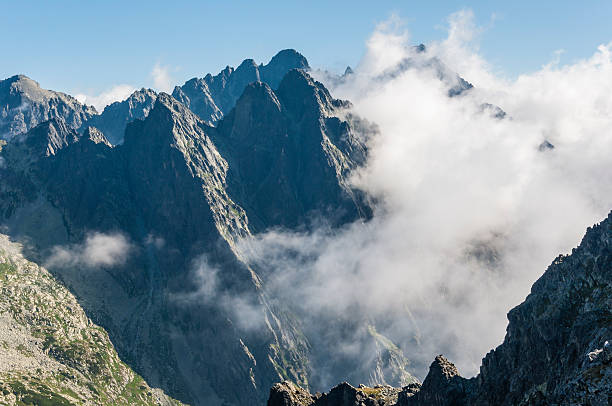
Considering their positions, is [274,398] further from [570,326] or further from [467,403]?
[570,326]

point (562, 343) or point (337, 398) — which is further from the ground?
point (337, 398)

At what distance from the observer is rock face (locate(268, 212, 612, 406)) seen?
60094mm

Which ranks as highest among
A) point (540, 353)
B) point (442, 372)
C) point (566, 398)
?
point (442, 372)

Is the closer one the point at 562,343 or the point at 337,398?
the point at 562,343

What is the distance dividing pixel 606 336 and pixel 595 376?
42.0 feet

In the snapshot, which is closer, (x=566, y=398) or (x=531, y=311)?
(x=566, y=398)

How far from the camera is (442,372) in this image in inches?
5325

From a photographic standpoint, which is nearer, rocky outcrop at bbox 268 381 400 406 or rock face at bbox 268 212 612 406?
rock face at bbox 268 212 612 406

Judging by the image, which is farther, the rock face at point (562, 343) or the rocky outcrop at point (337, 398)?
the rocky outcrop at point (337, 398)

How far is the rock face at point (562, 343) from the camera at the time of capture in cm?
6009

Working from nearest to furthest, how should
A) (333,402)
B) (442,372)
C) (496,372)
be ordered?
(496,372) < (442,372) < (333,402)

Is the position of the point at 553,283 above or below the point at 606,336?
above

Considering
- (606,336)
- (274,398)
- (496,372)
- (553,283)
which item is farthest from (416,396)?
(606,336)

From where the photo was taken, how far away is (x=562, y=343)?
87.1 meters
